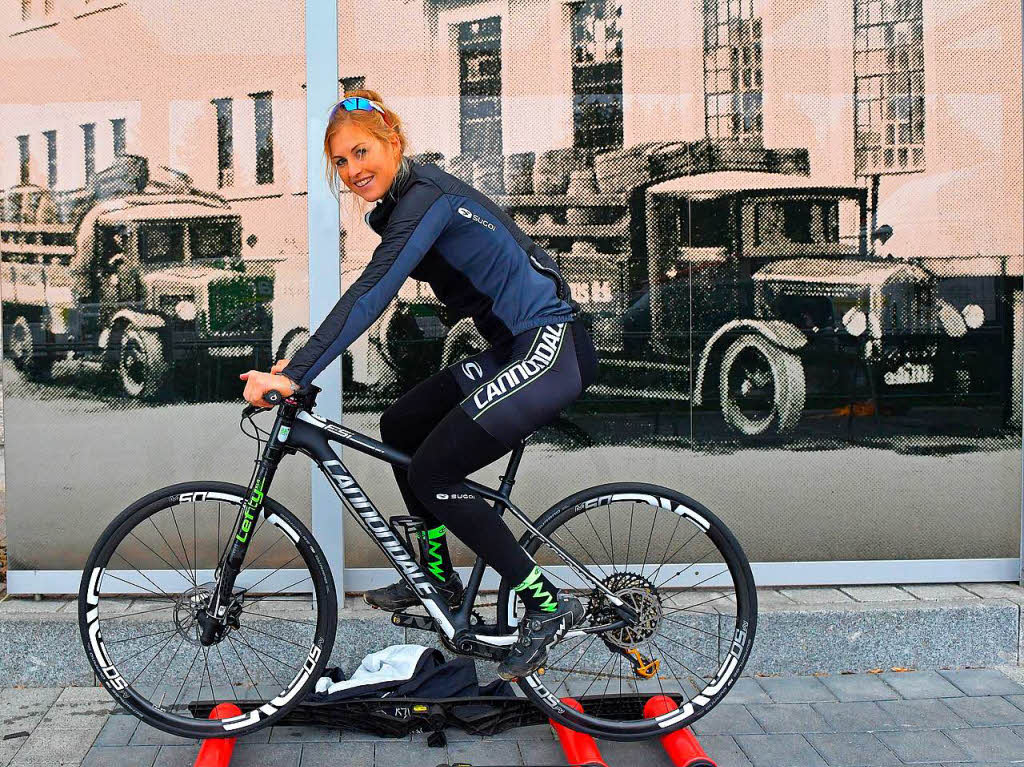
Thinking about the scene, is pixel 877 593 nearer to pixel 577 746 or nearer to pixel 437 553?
Answer: pixel 577 746

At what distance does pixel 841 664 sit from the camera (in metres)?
4.48

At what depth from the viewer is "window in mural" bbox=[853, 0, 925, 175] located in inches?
186

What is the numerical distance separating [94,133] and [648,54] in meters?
2.52

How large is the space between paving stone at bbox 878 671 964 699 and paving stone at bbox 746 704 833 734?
1.50 feet

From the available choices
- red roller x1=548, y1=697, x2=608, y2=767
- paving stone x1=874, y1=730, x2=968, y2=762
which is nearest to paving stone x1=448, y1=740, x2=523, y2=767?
red roller x1=548, y1=697, x2=608, y2=767

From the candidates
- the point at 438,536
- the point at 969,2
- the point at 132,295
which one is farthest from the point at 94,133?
the point at 969,2

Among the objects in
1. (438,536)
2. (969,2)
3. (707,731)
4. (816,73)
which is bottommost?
(707,731)

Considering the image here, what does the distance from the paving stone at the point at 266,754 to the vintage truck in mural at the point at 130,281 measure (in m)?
1.72

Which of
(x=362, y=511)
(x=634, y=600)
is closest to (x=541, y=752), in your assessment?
(x=634, y=600)

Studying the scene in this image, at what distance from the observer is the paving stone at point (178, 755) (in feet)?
11.9

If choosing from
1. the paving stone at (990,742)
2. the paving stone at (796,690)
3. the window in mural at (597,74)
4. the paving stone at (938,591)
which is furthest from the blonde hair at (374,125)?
the paving stone at (938,591)

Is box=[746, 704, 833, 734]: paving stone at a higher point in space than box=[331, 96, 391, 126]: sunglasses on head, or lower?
lower

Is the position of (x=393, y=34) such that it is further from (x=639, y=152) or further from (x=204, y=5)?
(x=639, y=152)

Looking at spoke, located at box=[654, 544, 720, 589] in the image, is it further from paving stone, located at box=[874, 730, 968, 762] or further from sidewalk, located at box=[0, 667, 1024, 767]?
paving stone, located at box=[874, 730, 968, 762]
